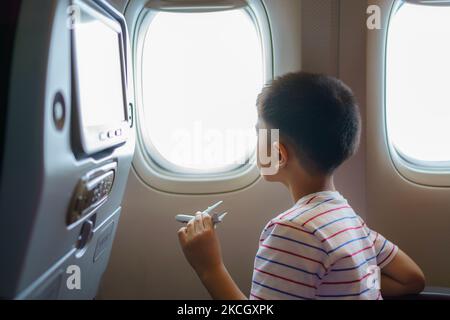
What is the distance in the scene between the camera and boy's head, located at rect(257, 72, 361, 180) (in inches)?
36.6

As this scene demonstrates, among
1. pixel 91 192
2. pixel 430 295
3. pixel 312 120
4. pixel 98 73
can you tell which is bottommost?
pixel 430 295

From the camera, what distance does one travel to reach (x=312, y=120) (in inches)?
36.6

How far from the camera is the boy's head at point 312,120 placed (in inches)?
36.6

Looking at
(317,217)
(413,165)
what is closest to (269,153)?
(317,217)

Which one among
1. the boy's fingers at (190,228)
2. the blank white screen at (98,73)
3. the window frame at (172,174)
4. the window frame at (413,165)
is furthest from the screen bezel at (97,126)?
the window frame at (413,165)

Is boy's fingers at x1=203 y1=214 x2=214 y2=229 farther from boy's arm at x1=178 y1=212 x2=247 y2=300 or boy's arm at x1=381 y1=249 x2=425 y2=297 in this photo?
boy's arm at x1=381 y1=249 x2=425 y2=297

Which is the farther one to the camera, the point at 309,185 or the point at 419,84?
the point at 419,84

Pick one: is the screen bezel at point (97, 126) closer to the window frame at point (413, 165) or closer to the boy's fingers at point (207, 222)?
the boy's fingers at point (207, 222)

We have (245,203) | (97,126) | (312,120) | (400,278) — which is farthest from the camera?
(245,203)

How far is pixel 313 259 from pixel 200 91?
1.02m

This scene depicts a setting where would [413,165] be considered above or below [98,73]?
below

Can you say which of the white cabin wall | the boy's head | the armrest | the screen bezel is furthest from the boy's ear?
the white cabin wall

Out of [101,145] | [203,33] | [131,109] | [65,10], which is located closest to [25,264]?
[101,145]

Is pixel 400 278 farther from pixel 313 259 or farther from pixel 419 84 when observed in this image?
pixel 419 84
